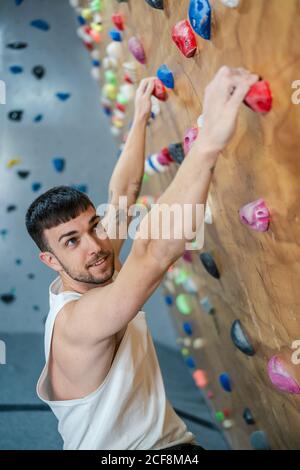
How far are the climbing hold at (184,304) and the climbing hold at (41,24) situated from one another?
4.13ft

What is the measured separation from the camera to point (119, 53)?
1.77 metres

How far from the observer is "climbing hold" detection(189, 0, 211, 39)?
89 cm

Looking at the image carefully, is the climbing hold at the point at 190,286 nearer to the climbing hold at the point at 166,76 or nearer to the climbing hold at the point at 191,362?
the climbing hold at the point at 191,362

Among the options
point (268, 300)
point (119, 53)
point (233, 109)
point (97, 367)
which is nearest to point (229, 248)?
point (268, 300)

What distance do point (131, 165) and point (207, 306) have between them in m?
0.60

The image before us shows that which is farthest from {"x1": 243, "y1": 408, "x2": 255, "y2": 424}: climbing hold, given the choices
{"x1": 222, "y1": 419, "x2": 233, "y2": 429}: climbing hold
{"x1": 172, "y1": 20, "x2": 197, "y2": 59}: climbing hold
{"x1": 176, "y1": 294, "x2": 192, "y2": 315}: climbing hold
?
{"x1": 172, "y1": 20, "x2": 197, "y2": 59}: climbing hold

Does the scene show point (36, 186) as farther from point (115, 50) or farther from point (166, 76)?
point (166, 76)

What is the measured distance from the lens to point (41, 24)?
2240 mm

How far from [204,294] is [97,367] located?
75 cm

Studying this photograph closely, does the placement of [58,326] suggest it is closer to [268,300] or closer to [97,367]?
[97,367]

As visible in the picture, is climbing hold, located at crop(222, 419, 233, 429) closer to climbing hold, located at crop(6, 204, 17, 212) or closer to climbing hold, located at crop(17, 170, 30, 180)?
climbing hold, located at crop(6, 204, 17, 212)

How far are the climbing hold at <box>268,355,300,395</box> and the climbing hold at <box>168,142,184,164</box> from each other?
0.53 meters

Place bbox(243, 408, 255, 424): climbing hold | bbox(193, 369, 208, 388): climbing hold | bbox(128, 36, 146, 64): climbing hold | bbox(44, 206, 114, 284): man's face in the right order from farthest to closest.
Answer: bbox(193, 369, 208, 388): climbing hold, bbox(243, 408, 255, 424): climbing hold, bbox(128, 36, 146, 64): climbing hold, bbox(44, 206, 114, 284): man's face
